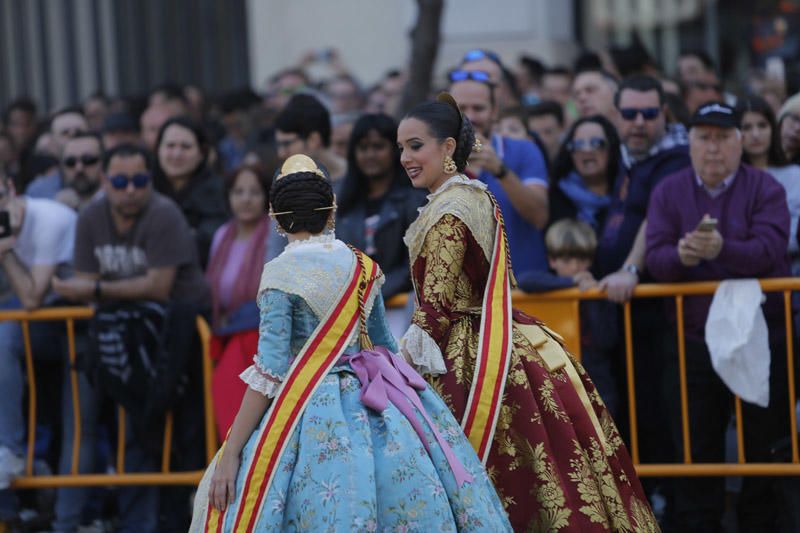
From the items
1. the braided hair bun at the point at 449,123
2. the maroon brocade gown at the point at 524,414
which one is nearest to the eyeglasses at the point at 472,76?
the braided hair bun at the point at 449,123

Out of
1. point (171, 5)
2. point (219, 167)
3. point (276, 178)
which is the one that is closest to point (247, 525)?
point (276, 178)

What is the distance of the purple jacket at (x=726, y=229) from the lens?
707 centimetres

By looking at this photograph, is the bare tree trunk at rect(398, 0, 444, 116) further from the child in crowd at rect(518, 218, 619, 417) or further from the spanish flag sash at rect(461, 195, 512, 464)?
the spanish flag sash at rect(461, 195, 512, 464)

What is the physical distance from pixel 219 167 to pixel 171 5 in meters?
7.61

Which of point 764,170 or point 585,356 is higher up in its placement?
point 764,170

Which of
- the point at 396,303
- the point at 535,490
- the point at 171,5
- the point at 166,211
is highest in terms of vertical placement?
the point at 171,5

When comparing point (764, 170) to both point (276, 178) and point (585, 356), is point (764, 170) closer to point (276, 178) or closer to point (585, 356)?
point (585, 356)

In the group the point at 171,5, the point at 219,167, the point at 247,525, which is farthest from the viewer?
the point at 171,5

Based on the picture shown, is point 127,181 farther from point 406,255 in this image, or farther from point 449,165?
point 449,165

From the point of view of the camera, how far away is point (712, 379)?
23.9ft

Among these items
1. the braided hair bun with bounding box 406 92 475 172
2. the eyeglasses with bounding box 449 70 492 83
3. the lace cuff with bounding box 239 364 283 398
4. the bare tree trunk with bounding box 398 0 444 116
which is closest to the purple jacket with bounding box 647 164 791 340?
the eyeglasses with bounding box 449 70 492 83

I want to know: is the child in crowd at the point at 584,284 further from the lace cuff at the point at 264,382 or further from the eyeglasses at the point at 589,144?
the lace cuff at the point at 264,382

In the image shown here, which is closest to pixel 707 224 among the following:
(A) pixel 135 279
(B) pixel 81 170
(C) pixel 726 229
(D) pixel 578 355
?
(C) pixel 726 229

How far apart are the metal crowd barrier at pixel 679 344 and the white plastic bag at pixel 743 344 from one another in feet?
0.38
